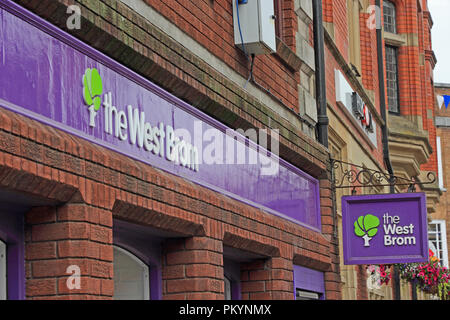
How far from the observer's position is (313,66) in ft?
45.1

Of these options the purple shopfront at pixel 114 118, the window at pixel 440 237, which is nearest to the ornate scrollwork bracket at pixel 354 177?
the purple shopfront at pixel 114 118

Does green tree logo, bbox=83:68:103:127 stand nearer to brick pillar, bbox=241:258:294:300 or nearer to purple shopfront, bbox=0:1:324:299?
purple shopfront, bbox=0:1:324:299

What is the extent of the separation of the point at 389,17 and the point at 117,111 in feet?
73.4

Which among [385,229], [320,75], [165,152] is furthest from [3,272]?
[320,75]

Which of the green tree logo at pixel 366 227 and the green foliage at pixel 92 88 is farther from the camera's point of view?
the green tree logo at pixel 366 227

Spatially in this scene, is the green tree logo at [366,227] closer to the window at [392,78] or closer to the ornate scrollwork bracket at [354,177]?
the ornate scrollwork bracket at [354,177]

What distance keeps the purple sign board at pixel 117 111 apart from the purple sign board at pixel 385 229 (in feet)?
7.17

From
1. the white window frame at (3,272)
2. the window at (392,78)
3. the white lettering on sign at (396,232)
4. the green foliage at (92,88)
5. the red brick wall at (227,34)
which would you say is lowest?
the white window frame at (3,272)

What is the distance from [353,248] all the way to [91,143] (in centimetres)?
677

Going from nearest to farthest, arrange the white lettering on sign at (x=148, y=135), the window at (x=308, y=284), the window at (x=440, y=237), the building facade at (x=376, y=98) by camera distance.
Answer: the white lettering on sign at (x=148, y=135), the window at (x=308, y=284), the building facade at (x=376, y=98), the window at (x=440, y=237)

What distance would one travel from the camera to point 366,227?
43.5 ft

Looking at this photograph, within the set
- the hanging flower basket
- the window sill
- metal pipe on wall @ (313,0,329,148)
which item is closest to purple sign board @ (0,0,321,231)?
metal pipe on wall @ (313,0,329,148)

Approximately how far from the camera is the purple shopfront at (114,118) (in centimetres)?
656
